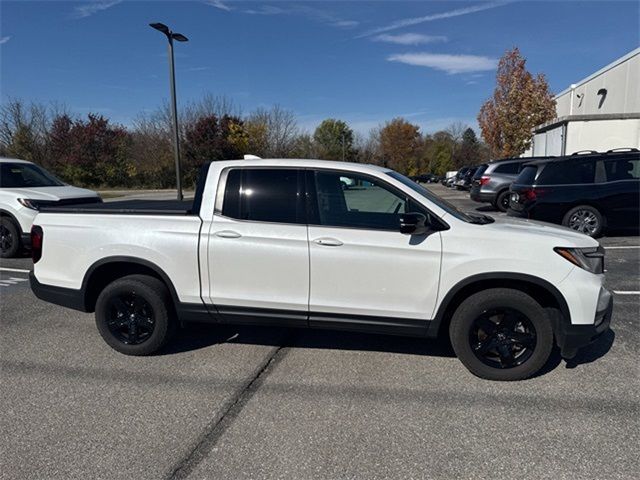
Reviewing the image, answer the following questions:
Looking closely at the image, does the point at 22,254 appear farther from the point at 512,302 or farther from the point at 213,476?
the point at 512,302

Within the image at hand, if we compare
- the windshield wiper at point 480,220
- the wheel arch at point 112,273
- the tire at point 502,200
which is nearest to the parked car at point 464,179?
the tire at point 502,200

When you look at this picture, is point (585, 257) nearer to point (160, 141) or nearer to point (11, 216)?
point (11, 216)

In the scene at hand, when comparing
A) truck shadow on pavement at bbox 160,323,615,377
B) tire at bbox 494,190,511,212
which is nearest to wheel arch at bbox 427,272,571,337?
truck shadow on pavement at bbox 160,323,615,377

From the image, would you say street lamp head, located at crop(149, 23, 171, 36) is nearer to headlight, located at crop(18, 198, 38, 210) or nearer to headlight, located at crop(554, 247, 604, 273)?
headlight, located at crop(18, 198, 38, 210)

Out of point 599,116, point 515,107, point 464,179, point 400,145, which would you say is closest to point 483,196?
point 599,116

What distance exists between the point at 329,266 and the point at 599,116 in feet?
62.5

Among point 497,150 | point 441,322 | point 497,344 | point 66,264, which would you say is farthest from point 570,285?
point 497,150

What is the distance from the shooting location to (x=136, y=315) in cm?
398

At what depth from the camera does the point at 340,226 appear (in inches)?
141

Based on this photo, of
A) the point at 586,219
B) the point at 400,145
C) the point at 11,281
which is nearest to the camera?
the point at 11,281

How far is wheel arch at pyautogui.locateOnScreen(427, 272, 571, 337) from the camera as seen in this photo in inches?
131

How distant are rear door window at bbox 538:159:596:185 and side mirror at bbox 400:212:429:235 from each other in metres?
7.09

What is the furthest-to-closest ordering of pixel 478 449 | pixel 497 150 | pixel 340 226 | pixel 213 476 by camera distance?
pixel 497 150
pixel 340 226
pixel 478 449
pixel 213 476

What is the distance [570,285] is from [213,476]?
2.82 meters
